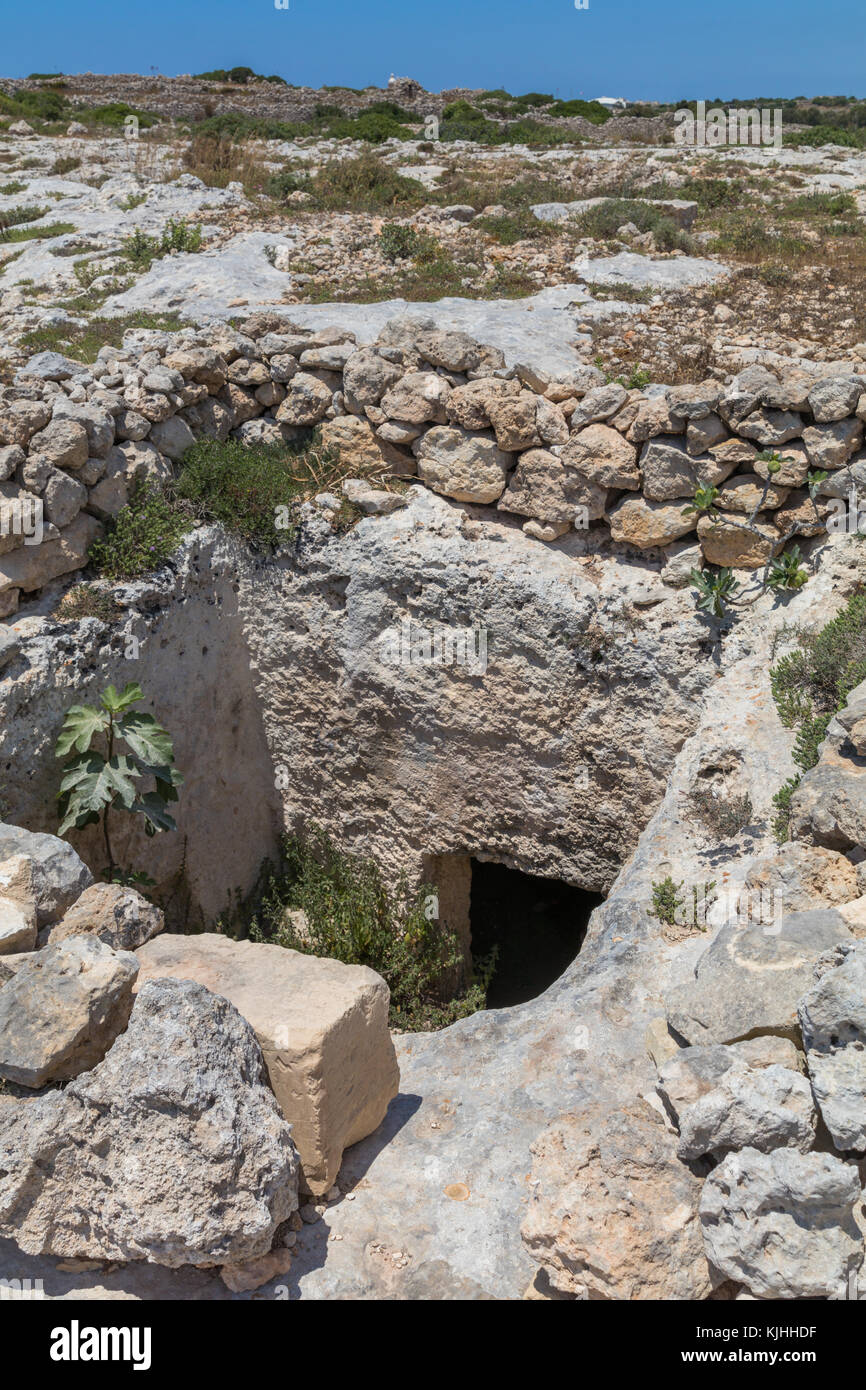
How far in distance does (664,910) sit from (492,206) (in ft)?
33.0

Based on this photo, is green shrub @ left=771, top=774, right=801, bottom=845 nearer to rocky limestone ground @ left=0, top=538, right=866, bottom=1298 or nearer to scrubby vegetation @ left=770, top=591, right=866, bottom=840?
scrubby vegetation @ left=770, top=591, right=866, bottom=840

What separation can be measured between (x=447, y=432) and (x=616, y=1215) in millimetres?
5741

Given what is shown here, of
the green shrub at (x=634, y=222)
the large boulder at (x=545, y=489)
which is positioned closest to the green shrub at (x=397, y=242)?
the green shrub at (x=634, y=222)

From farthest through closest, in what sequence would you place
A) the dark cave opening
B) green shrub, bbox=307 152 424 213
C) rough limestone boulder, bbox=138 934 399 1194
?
green shrub, bbox=307 152 424 213 < the dark cave opening < rough limestone boulder, bbox=138 934 399 1194

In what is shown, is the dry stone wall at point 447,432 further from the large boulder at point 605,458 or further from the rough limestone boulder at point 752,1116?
the rough limestone boulder at point 752,1116

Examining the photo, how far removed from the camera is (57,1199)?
3.41 metres

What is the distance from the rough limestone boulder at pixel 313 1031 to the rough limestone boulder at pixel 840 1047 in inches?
68.7

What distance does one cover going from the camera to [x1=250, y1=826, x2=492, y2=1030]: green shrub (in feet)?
23.8

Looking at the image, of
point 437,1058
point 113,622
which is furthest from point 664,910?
point 113,622

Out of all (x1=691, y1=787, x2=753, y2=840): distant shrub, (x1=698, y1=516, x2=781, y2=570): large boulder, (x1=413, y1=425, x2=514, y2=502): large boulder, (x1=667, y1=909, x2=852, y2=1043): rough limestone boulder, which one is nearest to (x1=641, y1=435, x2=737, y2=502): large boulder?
(x1=698, y1=516, x2=781, y2=570): large boulder

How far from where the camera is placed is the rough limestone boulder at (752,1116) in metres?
3.22

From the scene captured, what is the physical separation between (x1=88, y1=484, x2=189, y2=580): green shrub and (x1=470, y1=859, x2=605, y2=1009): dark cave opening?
506cm

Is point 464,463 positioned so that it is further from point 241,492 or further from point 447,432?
point 241,492

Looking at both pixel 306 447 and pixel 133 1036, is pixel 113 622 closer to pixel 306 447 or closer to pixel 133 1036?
pixel 306 447
